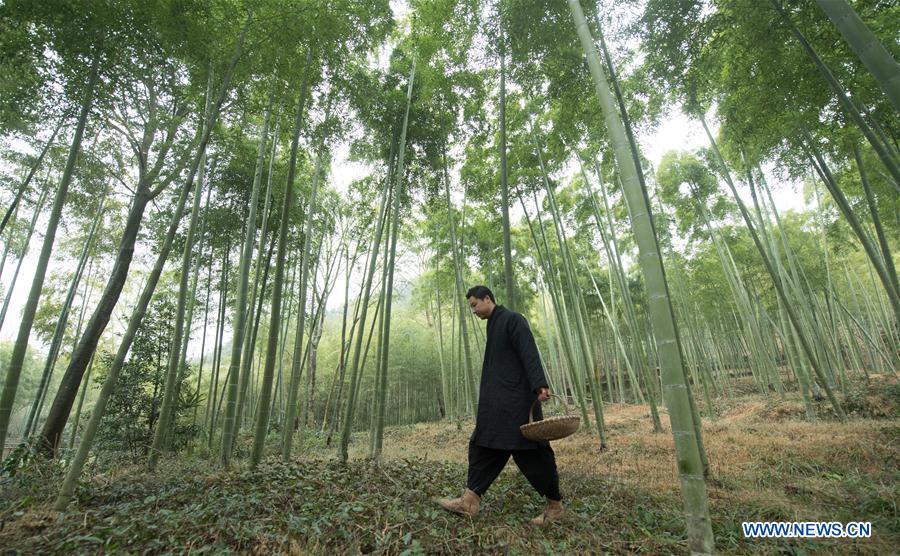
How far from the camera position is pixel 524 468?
7.38ft

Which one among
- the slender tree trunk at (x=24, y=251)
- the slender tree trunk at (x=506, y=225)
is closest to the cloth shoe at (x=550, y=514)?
the slender tree trunk at (x=506, y=225)

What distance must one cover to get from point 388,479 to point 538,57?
4390mm

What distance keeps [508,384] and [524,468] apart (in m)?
A: 0.49

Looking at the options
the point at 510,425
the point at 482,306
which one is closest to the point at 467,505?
the point at 510,425

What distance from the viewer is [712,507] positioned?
2.47m

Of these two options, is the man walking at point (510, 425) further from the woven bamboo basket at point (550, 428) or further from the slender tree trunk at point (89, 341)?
the slender tree trunk at point (89, 341)

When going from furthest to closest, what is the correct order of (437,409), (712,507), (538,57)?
1. (437,409)
2. (538,57)
3. (712,507)

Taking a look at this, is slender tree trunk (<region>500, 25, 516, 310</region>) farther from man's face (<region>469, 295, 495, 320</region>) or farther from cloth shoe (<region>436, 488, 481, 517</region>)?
cloth shoe (<region>436, 488, 481, 517</region>)

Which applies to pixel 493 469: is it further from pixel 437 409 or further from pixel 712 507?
pixel 437 409

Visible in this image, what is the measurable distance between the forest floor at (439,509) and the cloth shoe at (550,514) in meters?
0.06

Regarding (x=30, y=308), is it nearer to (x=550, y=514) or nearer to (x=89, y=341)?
(x=89, y=341)

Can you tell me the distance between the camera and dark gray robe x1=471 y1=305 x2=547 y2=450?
223cm

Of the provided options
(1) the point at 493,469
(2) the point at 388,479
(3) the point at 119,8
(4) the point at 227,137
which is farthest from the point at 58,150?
(1) the point at 493,469

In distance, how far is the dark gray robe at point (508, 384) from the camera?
7.30 feet
